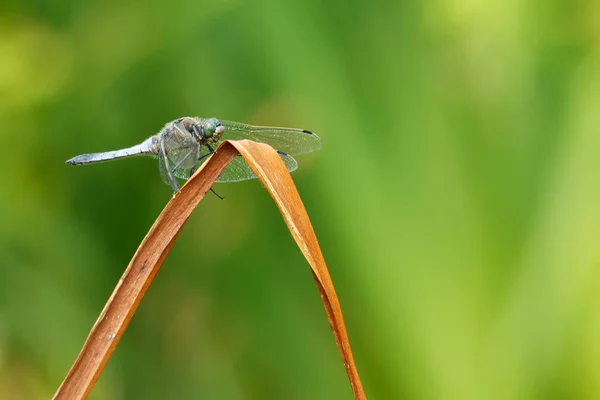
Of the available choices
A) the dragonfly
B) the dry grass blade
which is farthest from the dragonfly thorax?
the dry grass blade

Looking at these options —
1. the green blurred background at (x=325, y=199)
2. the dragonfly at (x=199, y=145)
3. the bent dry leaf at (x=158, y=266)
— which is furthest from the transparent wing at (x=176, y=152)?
the bent dry leaf at (x=158, y=266)

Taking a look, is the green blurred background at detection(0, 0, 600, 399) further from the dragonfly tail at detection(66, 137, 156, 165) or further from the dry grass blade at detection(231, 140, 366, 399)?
the dry grass blade at detection(231, 140, 366, 399)

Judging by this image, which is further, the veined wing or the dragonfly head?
the dragonfly head

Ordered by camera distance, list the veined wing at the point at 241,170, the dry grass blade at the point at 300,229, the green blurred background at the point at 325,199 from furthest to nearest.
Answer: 1. the veined wing at the point at 241,170
2. the green blurred background at the point at 325,199
3. the dry grass blade at the point at 300,229

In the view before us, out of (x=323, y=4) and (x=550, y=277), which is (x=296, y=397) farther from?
(x=323, y=4)

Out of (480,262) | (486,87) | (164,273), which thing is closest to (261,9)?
(486,87)

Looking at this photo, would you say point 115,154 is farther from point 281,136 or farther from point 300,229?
point 300,229

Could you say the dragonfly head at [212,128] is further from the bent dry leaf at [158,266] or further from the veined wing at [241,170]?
the bent dry leaf at [158,266]
